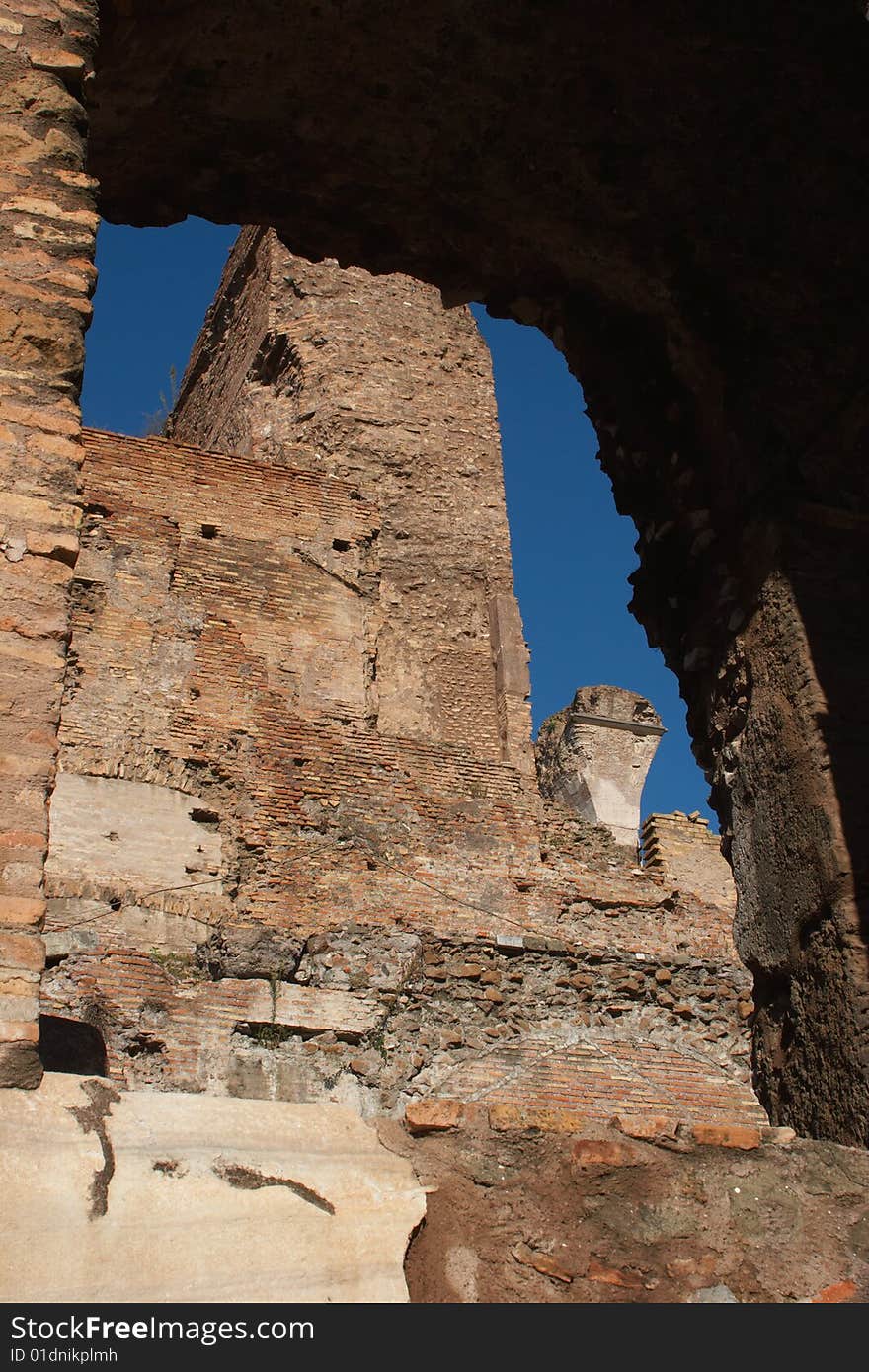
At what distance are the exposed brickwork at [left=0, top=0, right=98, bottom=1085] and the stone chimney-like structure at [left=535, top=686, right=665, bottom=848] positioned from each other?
1727 centimetres

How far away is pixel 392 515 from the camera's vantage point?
55.3ft

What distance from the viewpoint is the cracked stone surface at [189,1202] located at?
2117mm

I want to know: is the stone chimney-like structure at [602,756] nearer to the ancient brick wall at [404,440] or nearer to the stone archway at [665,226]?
the ancient brick wall at [404,440]

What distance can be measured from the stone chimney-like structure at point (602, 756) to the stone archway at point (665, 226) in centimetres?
1563

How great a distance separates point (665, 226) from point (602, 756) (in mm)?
16324

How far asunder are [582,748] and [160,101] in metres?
16.8

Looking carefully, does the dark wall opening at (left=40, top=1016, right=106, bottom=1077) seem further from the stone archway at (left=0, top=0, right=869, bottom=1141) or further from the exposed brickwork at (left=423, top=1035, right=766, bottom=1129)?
the exposed brickwork at (left=423, top=1035, right=766, bottom=1129)

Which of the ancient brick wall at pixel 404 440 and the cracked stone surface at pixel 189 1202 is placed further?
the ancient brick wall at pixel 404 440

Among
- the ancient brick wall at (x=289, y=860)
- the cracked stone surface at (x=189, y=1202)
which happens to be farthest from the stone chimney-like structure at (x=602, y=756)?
the cracked stone surface at (x=189, y=1202)

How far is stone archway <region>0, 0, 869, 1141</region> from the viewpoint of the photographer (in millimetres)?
4070

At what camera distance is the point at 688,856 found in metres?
14.1
